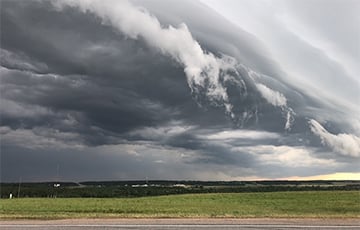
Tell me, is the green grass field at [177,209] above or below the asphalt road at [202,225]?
above

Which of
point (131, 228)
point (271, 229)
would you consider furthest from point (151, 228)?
point (271, 229)

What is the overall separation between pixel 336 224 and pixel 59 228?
1477 cm

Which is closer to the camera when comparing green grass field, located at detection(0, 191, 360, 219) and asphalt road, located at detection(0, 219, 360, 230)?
asphalt road, located at detection(0, 219, 360, 230)

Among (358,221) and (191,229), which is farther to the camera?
(358,221)

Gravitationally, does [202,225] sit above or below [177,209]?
below

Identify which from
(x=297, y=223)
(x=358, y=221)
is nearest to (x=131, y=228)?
(x=297, y=223)

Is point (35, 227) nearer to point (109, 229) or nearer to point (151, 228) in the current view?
point (109, 229)

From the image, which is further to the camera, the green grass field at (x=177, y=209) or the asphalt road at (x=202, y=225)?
the green grass field at (x=177, y=209)

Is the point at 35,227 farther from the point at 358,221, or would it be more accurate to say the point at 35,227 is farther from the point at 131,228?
the point at 358,221

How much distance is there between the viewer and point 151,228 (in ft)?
68.7

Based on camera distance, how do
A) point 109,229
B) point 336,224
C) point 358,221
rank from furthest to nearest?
point 358,221
point 336,224
point 109,229

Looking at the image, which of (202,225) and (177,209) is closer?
(202,225)

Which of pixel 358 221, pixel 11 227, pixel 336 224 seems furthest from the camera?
pixel 358 221

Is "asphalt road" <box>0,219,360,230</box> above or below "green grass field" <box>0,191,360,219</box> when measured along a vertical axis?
below
